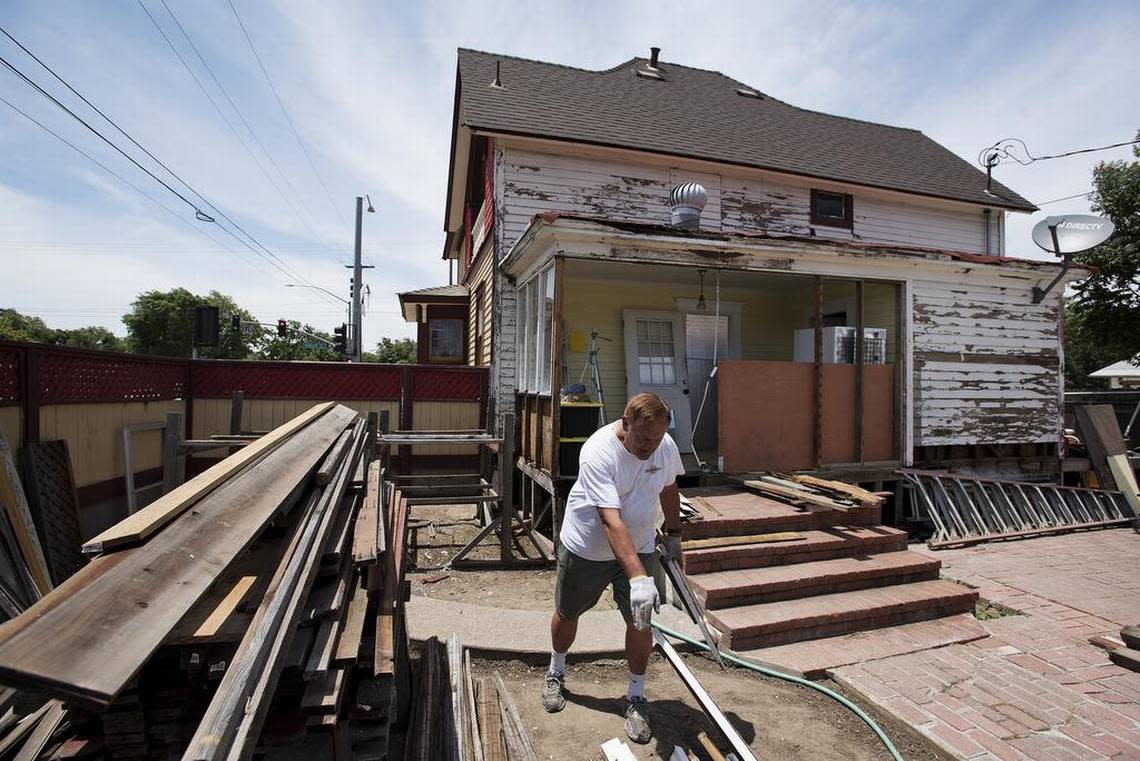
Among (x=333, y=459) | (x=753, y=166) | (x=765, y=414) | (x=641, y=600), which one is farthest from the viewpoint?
(x=753, y=166)

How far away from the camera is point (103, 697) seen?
1.08 m

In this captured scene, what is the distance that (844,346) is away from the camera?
7863 millimetres

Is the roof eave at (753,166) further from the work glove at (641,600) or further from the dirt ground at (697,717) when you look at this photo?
the work glove at (641,600)

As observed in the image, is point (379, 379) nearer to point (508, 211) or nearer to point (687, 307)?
point (508, 211)

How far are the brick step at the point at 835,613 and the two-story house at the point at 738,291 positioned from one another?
8.16ft

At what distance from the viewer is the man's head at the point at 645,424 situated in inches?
114

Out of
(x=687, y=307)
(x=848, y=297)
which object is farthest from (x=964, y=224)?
(x=687, y=307)

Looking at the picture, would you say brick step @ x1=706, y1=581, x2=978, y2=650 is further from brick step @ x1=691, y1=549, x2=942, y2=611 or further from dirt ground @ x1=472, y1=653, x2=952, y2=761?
dirt ground @ x1=472, y1=653, x2=952, y2=761

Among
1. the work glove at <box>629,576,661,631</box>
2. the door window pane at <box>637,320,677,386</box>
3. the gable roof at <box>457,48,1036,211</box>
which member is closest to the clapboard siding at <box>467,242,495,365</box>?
the gable roof at <box>457,48,1036,211</box>

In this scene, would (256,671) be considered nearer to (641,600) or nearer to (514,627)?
(641,600)

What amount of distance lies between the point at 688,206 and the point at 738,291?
274cm

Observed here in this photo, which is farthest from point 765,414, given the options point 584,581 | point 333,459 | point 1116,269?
point 1116,269

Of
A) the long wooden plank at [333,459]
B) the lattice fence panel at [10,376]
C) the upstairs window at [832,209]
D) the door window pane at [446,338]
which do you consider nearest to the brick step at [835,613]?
the long wooden plank at [333,459]

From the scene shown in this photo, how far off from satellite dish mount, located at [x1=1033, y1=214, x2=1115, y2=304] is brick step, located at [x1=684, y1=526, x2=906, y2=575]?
5.62 m
